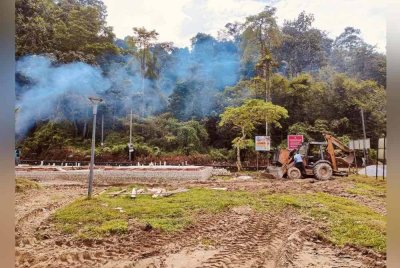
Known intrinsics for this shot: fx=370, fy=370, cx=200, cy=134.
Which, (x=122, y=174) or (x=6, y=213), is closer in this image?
(x=6, y=213)

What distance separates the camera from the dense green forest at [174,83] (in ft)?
9.14

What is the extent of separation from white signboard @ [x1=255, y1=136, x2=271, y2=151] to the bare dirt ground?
1.11 feet

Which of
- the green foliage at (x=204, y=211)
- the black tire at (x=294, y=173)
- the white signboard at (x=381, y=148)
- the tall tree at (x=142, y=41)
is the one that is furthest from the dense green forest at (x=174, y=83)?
the green foliage at (x=204, y=211)

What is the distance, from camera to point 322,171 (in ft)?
10.00

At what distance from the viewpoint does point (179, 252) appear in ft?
8.48

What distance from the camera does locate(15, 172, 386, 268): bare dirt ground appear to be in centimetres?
252

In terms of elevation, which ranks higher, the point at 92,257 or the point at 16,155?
the point at 16,155

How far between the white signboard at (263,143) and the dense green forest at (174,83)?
0.19ft

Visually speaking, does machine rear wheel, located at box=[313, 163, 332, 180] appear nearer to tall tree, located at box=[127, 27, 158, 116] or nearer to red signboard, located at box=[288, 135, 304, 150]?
red signboard, located at box=[288, 135, 304, 150]

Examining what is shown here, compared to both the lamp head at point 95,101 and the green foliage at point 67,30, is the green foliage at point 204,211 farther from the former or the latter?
the green foliage at point 67,30

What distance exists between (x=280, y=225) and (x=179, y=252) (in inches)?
30.8

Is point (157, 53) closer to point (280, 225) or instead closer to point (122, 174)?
point (122, 174)

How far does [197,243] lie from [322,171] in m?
1.20

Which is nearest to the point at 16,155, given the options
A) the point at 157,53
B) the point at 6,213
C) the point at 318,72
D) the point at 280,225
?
the point at 6,213
